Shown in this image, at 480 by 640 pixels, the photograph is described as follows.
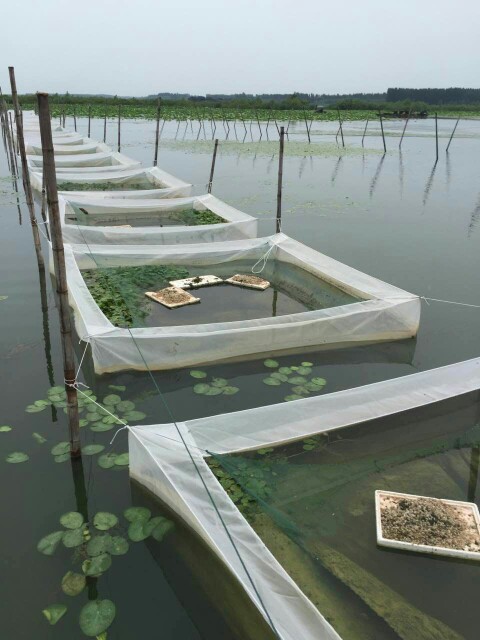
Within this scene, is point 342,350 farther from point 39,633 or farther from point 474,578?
point 39,633

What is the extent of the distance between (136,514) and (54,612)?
0.64 m

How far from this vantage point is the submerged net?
7.34 feet

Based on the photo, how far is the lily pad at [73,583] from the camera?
238 centimetres

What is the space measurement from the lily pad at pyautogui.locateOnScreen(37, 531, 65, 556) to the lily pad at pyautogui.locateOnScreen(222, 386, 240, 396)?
1660 mm

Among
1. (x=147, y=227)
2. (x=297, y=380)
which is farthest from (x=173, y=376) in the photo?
(x=147, y=227)

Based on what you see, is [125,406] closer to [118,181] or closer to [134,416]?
[134,416]

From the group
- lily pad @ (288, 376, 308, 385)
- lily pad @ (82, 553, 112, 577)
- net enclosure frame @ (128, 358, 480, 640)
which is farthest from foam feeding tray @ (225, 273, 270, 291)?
lily pad @ (82, 553, 112, 577)

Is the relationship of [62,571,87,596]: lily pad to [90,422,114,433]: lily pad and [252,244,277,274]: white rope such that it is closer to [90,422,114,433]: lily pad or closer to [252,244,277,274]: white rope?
[90,422,114,433]: lily pad

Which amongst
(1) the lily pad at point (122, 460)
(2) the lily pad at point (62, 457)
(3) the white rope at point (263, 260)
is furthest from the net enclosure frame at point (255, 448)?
(3) the white rope at point (263, 260)

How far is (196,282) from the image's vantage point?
6.18m

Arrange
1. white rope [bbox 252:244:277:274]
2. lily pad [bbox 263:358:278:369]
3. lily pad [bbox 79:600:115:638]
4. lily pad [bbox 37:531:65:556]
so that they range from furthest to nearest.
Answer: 1. white rope [bbox 252:244:277:274]
2. lily pad [bbox 263:358:278:369]
3. lily pad [bbox 37:531:65:556]
4. lily pad [bbox 79:600:115:638]

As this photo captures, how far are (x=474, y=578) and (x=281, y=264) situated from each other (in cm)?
466

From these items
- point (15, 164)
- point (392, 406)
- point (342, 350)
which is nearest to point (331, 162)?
point (15, 164)

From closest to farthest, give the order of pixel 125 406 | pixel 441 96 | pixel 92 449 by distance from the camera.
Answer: pixel 92 449, pixel 125 406, pixel 441 96
